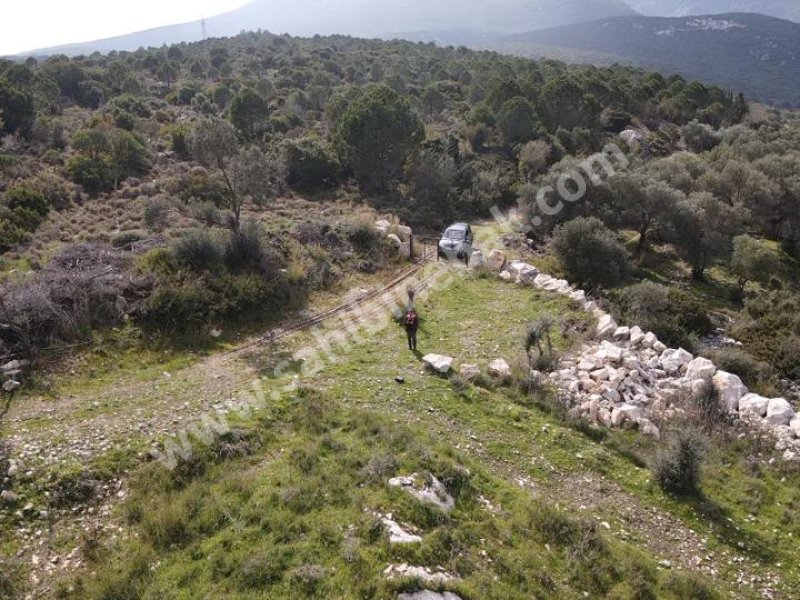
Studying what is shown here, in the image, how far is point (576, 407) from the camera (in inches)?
533

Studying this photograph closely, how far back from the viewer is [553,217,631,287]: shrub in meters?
24.7

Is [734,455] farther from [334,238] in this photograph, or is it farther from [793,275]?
[793,275]

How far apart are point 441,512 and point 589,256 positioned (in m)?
19.5

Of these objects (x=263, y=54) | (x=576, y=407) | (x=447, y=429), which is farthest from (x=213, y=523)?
(x=263, y=54)

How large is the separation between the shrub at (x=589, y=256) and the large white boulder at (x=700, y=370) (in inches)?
389

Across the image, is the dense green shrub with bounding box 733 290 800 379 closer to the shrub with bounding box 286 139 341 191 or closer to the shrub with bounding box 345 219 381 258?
the shrub with bounding box 345 219 381 258

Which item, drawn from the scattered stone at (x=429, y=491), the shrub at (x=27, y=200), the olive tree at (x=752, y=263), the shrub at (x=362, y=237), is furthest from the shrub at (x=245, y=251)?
the olive tree at (x=752, y=263)

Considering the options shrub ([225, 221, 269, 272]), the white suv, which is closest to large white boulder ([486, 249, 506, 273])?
the white suv

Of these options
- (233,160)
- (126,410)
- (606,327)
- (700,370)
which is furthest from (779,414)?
(233,160)

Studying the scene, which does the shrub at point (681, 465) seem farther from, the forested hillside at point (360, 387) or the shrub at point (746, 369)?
the shrub at point (746, 369)

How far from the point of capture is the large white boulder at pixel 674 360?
15.2 meters

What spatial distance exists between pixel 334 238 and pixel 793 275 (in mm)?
29070

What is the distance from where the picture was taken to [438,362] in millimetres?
14906

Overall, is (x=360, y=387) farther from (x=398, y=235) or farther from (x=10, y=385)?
(x=398, y=235)
